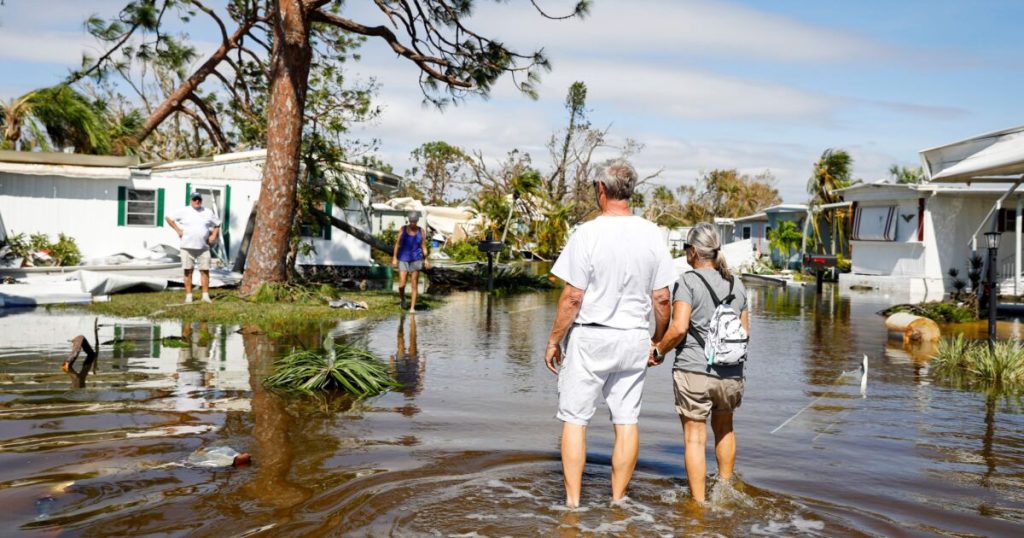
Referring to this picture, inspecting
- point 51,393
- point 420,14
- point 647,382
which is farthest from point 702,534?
point 420,14

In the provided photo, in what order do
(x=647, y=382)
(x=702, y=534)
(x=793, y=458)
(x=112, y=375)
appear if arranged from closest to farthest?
1. (x=702, y=534)
2. (x=793, y=458)
3. (x=112, y=375)
4. (x=647, y=382)

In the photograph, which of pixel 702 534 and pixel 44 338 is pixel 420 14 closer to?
pixel 44 338

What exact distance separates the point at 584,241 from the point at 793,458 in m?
2.66

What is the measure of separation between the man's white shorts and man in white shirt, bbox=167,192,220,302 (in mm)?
11062

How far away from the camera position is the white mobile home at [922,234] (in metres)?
26.3

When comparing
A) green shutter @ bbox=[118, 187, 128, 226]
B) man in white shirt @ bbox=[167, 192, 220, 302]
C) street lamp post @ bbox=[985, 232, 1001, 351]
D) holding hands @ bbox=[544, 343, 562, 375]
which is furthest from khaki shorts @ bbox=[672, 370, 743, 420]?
green shutter @ bbox=[118, 187, 128, 226]

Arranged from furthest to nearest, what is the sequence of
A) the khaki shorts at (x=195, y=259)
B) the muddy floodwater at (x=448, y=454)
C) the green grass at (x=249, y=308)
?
1. the khaki shorts at (x=195, y=259)
2. the green grass at (x=249, y=308)
3. the muddy floodwater at (x=448, y=454)

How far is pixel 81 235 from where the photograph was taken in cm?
2172

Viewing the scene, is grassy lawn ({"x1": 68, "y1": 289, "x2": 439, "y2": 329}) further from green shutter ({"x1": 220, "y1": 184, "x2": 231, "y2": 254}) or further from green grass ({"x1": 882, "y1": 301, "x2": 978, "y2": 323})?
green grass ({"x1": 882, "y1": 301, "x2": 978, "y2": 323})

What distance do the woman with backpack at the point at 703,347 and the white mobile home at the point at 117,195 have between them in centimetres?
1685

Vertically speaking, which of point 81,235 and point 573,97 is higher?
point 573,97

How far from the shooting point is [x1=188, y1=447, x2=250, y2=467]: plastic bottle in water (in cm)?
566

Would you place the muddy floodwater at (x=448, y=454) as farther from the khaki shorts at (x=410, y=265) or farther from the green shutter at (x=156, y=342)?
the khaki shorts at (x=410, y=265)

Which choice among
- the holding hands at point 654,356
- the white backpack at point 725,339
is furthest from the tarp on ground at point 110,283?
the white backpack at point 725,339
